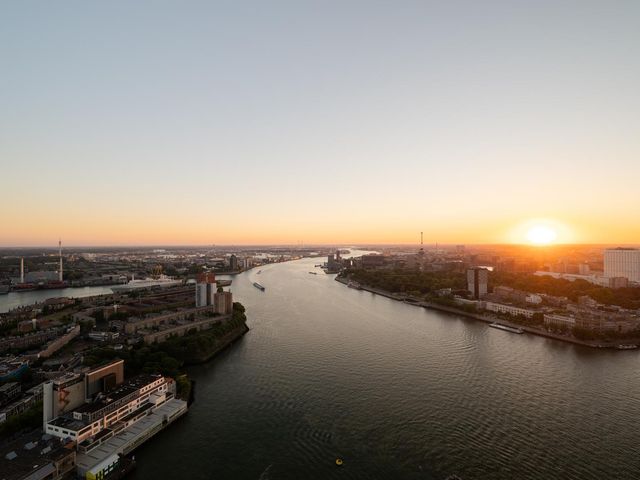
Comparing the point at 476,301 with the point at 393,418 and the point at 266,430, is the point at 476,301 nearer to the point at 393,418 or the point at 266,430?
the point at 393,418

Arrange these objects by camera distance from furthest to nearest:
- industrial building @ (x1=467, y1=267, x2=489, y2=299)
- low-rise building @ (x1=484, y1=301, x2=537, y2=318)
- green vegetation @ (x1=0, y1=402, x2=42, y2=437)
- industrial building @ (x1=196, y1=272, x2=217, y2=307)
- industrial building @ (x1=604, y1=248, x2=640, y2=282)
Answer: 1. industrial building @ (x1=604, y1=248, x2=640, y2=282)
2. industrial building @ (x1=467, y1=267, x2=489, y2=299)
3. industrial building @ (x1=196, y1=272, x2=217, y2=307)
4. low-rise building @ (x1=484, y1=301, x2=537, y2=318)
5. green vegetation @ (x1=0, y1=402, x2=42, y2=437)

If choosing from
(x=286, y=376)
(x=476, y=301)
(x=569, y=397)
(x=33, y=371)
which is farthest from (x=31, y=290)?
(x=569, y=397)

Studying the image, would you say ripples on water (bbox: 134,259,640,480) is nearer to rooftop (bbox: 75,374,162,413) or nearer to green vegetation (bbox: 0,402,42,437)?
rooftop (bbox: 75,374,162,413)

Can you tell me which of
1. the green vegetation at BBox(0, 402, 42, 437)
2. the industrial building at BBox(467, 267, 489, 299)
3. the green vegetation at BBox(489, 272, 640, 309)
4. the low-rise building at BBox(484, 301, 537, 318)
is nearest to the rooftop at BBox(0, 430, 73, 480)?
the green vegetation at BBox(0, 402, 42, 437)

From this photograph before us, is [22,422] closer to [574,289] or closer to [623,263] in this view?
[574,289]

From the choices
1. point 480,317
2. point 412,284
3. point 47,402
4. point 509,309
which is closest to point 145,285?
point 412,284

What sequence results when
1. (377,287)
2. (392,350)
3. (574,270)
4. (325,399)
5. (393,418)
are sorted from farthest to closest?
(574,270) → (377,287) → (392,350) → (325,399) → (393,418)
